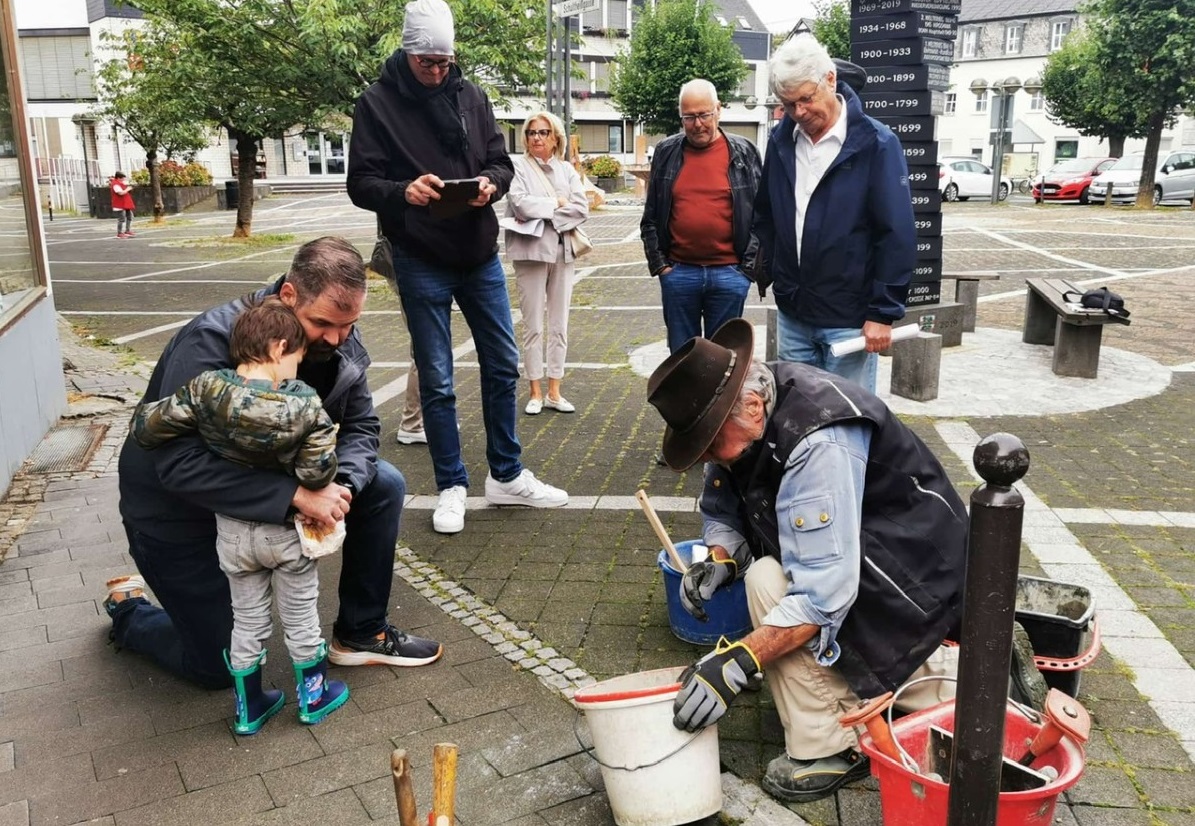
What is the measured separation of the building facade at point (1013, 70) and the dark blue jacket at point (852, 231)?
50490mm

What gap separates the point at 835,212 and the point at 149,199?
31.7 meters

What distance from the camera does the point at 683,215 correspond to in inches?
216

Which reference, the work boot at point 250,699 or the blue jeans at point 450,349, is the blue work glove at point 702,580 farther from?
the blue jeans at point 450,349

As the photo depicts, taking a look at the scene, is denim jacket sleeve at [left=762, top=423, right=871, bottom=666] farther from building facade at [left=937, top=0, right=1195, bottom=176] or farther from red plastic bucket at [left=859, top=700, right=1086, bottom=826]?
building facade at [left=937, top=0, right=1195, bottom=176]

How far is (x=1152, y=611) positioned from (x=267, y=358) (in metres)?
3.30

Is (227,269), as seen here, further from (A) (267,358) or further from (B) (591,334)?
(A) (267,358)

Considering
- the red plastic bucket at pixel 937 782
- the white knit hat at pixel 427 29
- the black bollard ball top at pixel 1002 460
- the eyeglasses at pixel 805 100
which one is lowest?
the red plastic bucket at pixel 937 782

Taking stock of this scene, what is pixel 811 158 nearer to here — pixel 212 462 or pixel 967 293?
pixel 212 462

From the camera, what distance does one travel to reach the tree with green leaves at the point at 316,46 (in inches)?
487

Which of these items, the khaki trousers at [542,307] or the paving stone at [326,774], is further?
the khaki trousers at [542,307]

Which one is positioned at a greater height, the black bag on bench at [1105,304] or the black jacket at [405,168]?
the black jacket at [405,168]

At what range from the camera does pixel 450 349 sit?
15.7ft

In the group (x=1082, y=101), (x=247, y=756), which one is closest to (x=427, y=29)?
(x=247, y=756)

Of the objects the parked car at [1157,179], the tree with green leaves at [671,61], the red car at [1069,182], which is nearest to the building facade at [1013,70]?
the tree with green leaves at [671,61]
